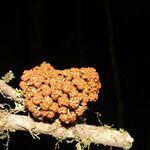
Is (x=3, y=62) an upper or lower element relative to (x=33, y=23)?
lower

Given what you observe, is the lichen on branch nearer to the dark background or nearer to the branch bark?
the branch bark

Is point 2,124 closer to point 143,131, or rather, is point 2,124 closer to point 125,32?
point 143,131

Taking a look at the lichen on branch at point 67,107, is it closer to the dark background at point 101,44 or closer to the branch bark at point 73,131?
the branch bark at point 73,131

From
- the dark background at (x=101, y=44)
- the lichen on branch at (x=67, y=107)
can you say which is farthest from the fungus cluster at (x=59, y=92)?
the dark background at (x=101, y=44)

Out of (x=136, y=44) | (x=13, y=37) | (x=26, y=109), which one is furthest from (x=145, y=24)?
(x=26, y=109)

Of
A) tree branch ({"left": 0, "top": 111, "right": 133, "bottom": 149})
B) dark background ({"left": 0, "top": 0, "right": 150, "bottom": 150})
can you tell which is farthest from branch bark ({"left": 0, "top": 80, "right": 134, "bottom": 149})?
dark background ({"left": 0, "top": 0, "right": 150, "bottom": 150})

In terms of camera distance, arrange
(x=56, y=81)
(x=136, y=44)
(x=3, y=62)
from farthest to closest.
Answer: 1. (x=136, y=44)
2. (x=3, y=62)
3. (x=56, y=81)

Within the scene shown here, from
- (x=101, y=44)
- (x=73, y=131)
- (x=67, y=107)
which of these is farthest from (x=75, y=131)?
(x=101, y=44)
